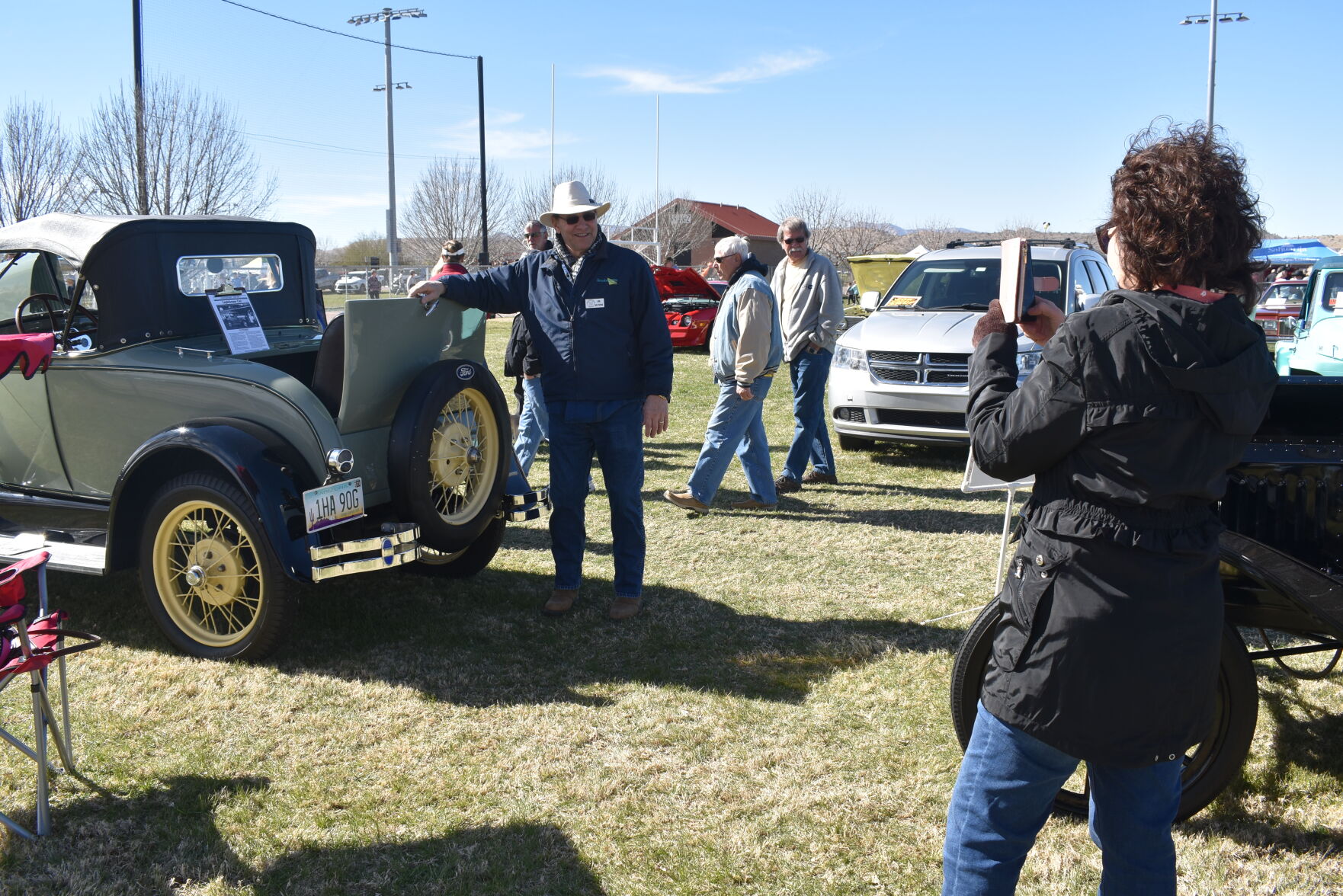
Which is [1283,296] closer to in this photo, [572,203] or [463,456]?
[572,203]

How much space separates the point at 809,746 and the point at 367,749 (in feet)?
5.24

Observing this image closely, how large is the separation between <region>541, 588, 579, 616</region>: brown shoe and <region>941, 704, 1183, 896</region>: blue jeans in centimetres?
320

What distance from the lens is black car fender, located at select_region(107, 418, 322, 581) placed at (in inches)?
164

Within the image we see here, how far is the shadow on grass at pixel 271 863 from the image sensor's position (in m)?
2.88

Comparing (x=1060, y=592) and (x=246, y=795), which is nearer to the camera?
(x=1060, y=592)

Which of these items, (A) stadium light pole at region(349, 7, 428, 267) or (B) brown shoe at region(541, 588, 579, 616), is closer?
(B) brown shoe at region(541, 588, 579, 616)

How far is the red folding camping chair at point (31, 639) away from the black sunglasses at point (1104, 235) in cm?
290

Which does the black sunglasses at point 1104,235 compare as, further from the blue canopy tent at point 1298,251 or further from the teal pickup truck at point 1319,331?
the blue canopy tent at point 1298,251

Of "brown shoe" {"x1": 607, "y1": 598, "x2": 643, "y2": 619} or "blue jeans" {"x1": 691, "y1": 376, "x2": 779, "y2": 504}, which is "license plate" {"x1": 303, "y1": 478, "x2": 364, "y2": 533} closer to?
"brown shoe" {"x1": 607, "y1": 598, "x2": 643, "y2": 619}

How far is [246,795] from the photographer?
132 inches

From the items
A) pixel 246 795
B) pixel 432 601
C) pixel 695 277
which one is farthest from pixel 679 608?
pixel 695 277

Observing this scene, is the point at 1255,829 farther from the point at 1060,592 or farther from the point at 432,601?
the point at 432,601

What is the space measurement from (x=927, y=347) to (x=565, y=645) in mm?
4861

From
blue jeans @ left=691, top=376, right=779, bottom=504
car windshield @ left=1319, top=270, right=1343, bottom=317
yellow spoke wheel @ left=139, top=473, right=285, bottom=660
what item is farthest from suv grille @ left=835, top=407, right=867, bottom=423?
car windshield @ left=1319, top=270, right=1343, bottom=317
